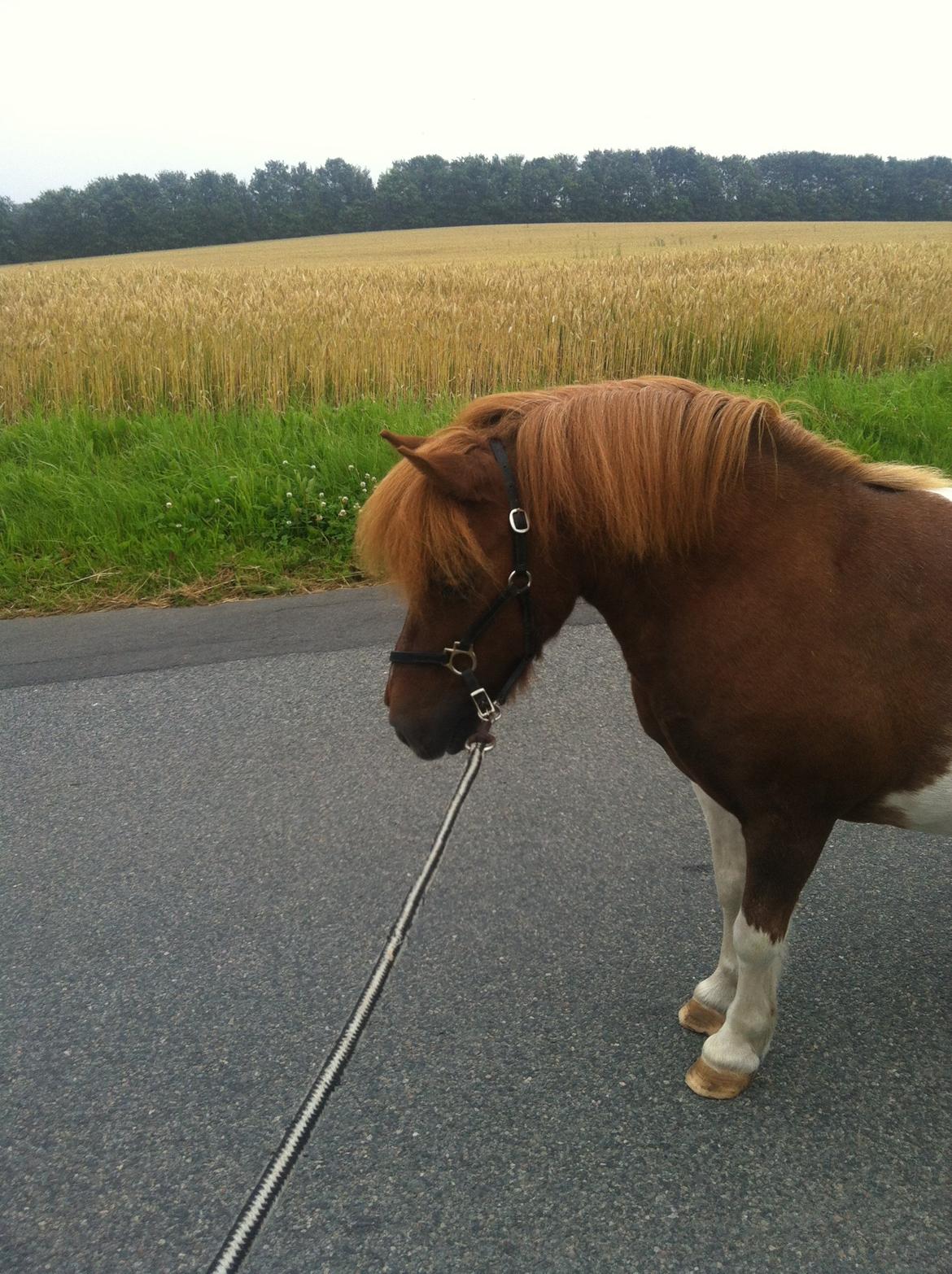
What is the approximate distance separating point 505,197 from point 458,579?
46.1 m

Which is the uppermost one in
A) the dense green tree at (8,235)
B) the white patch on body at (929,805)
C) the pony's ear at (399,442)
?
the pony's ear at (399,442)

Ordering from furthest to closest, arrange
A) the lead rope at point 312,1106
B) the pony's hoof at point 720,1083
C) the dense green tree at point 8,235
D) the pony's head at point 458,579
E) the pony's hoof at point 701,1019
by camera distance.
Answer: the dense green tree at point 8,235 → the pony's hoof at point 701,1019 → the pony's hoof at point 720,1083 → the pony's head at point 458,579 → the lead rope at point 312,1106

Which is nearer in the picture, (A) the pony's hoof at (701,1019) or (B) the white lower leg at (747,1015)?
(B) the white lower leg at (747,1015)

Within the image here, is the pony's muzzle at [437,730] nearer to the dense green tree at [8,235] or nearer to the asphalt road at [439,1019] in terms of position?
the asphalt road at [439,1019]

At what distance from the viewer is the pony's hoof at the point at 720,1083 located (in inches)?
83.3

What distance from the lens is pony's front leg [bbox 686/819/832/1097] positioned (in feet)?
6.29

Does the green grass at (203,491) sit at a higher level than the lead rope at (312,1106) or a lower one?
lower

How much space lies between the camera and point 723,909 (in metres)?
2.29

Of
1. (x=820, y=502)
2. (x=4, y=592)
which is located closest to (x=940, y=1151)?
(x=820, y=502)

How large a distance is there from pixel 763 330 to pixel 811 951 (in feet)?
25.1

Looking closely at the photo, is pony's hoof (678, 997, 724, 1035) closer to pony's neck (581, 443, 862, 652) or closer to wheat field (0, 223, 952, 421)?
pony's neck (581, 443, 862, 652)

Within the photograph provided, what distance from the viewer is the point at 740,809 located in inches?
76.5

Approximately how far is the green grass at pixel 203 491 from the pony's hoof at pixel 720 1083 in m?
3.72

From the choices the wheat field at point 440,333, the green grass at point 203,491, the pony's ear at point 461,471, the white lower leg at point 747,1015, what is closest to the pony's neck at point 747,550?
the pony's ear at point 461,471
